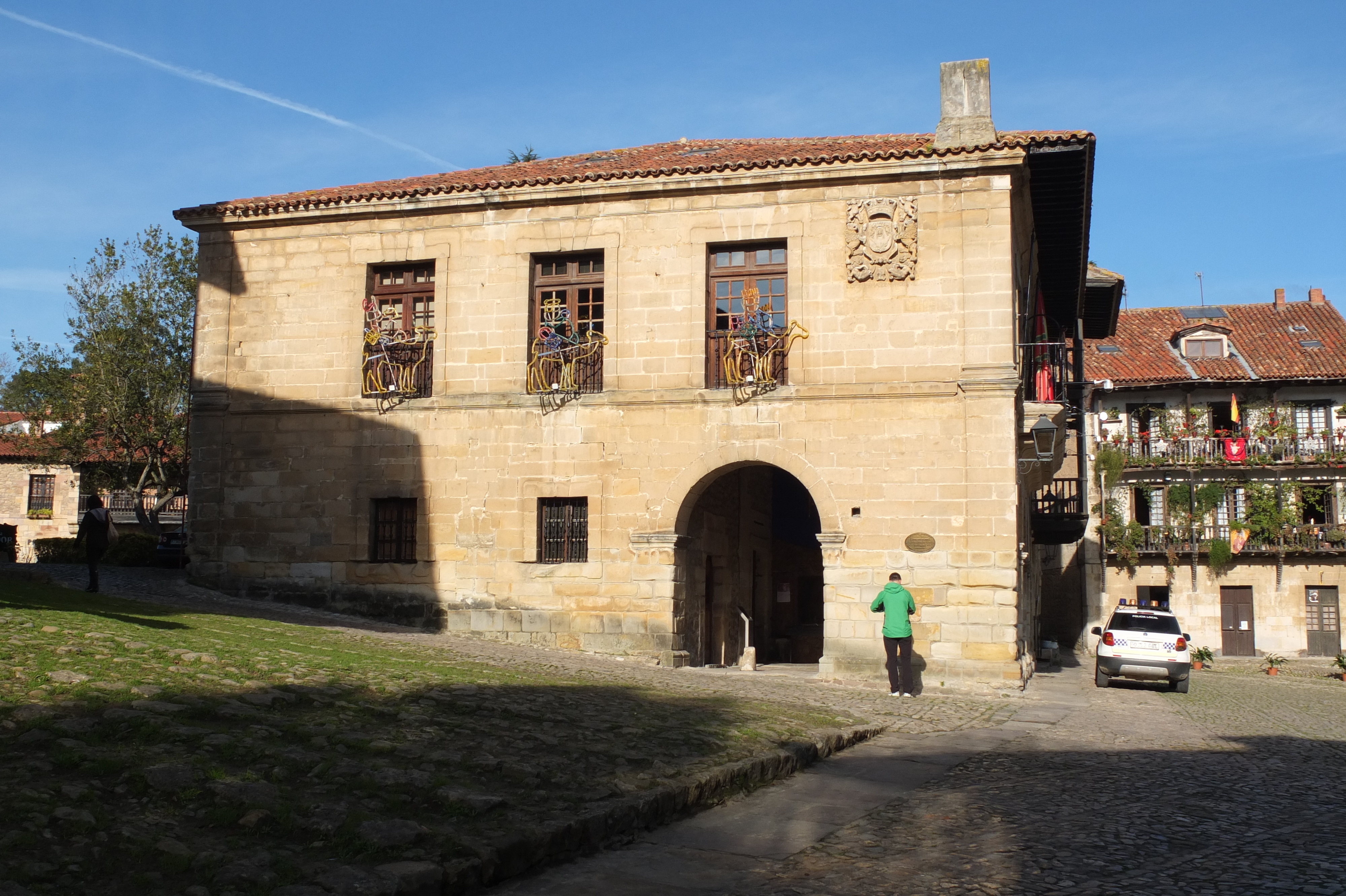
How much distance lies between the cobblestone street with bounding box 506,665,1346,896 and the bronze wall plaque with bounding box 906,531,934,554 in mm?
5026

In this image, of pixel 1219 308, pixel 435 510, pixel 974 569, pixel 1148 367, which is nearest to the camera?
pixel 974 569

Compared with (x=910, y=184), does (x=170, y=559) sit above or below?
below

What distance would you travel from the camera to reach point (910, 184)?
17547 mm

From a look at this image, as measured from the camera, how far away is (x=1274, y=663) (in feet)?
Result: 110

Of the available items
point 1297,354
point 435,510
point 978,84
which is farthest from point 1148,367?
point 435,510

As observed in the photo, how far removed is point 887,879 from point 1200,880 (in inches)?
61.4

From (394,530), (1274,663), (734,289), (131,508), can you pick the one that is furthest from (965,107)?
(131,508)

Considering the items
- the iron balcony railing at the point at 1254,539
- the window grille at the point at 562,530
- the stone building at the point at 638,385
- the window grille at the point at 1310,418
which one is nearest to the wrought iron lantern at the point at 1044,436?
the stone building at the point at 638,385

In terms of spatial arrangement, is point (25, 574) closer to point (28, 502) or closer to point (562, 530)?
point (562, 530)

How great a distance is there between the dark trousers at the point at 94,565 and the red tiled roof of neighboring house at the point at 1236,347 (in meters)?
33.2

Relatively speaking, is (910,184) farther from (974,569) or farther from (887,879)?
(887,879)

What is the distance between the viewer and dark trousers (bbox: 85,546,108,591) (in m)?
16.5

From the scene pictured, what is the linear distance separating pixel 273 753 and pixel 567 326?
1290 centimetres

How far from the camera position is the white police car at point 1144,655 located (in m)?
20.4
